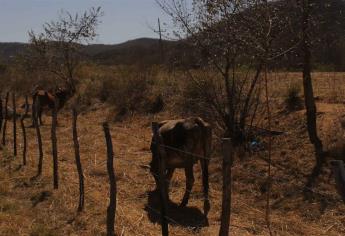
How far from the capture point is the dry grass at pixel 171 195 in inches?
330

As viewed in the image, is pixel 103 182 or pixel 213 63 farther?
pixel 213 63

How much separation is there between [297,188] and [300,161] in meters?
1.30

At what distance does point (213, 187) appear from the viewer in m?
10.6

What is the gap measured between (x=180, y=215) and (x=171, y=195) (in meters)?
1.21

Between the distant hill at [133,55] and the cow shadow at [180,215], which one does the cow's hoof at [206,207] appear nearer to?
the cow shadow at [180,215]

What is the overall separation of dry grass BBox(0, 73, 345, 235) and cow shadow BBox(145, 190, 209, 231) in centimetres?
2

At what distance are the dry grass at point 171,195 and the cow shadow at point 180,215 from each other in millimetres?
16

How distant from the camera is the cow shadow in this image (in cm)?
849

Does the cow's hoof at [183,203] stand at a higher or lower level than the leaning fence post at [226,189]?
lower

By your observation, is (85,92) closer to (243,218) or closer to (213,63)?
(213,63)

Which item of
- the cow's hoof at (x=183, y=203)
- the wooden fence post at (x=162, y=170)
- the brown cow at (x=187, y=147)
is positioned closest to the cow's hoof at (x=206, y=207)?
the brown cow at (x=187, y=147)

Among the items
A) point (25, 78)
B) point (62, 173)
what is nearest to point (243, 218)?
point (62, 173)

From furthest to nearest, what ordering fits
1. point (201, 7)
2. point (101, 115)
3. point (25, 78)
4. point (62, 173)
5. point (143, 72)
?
point (25, 78), point (143, 72), point (101, 115), point (201, 7), point (62, 173)

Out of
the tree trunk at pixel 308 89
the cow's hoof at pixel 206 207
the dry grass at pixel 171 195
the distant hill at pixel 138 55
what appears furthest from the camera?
the distant hill at pixel 138 55
